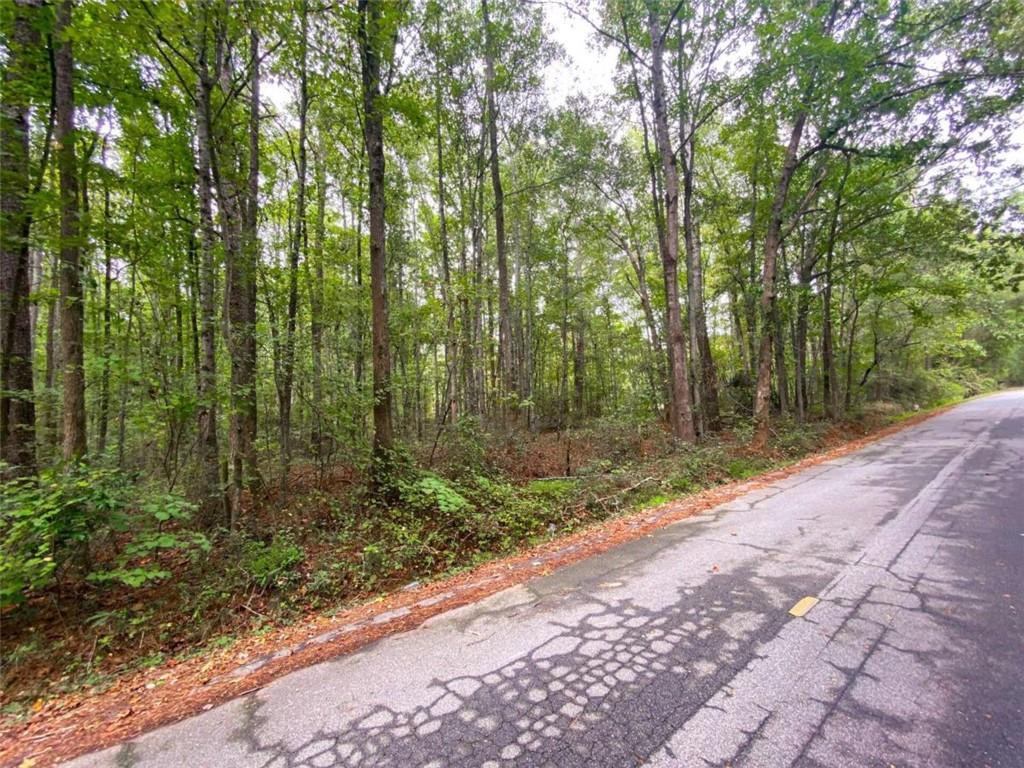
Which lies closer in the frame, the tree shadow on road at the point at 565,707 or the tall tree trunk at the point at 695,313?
the tree shadow on road at the point at 565,707

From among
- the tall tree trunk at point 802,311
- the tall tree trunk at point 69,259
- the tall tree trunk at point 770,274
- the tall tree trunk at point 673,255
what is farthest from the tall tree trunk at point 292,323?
the tall tree trunk at point 802,311

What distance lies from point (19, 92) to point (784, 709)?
26.5 feet

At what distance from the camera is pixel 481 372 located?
1452 cm

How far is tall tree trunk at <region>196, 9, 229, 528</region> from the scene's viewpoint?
455cm

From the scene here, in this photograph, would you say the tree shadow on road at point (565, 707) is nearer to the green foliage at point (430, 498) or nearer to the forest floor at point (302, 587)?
the forest floor at point (302, 587)

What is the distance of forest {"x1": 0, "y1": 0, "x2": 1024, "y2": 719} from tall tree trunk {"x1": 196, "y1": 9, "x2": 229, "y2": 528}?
43mm

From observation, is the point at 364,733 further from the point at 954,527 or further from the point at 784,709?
the point at 954,527

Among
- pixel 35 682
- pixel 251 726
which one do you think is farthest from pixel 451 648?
pixel 35 682

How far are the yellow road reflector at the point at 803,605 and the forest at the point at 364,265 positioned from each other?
2.83 metres

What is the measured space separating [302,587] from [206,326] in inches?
125

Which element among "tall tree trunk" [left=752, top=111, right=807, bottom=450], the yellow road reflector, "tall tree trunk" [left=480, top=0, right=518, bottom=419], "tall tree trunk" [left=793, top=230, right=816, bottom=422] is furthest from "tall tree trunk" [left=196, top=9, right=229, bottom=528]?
"tall tree trunk" [left=793, top=230, right=816, bottom=422]

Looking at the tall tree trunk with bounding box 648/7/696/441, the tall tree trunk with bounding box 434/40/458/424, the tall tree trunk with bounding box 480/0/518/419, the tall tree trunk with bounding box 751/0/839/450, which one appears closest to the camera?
the tall tree trunk with bounding box 434/40/458/424

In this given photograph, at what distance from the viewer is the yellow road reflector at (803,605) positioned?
2.89 metres

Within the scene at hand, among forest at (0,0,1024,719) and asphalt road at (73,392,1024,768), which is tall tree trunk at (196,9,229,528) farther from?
asphalt road at (73,392,1024,768)
